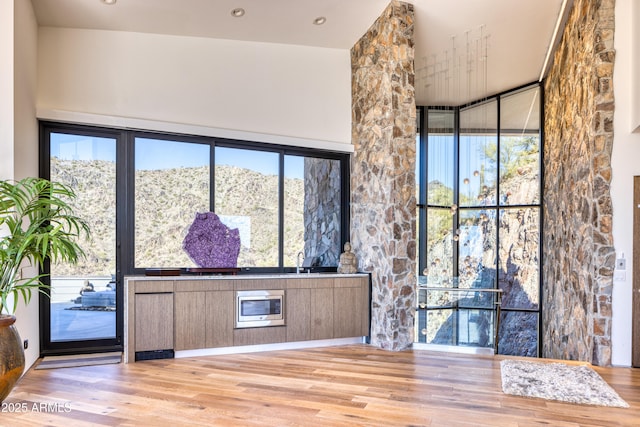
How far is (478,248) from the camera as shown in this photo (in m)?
8.32

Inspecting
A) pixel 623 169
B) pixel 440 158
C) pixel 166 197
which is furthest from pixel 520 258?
pixel 166 197

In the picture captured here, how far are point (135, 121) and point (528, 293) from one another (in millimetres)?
6716

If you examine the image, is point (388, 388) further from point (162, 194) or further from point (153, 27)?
point (153, 27)

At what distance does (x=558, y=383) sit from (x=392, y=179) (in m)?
2.83

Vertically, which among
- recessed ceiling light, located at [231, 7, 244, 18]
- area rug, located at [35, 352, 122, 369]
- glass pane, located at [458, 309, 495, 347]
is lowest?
area rug, located at [35, 352, 122, 369]

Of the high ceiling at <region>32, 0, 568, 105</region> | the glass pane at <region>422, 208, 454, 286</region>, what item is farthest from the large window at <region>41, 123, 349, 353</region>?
the glass pane at <region>422, 208, 454, 286</region>

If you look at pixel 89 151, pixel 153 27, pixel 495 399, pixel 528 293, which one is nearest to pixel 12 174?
pixel 89 151

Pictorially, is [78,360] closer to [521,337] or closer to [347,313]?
[347,313]

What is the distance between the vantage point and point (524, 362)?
4895 mm

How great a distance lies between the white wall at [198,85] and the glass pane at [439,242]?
2.66 m

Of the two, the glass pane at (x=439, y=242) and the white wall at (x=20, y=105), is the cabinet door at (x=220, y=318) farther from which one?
the glass pane at (x=439, y=242)

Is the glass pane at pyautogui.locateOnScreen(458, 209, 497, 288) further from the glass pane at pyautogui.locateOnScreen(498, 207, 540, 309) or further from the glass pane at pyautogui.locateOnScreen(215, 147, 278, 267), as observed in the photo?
the glass pane at pyautogui.locateOnScreen(215, 147, 278, 267)

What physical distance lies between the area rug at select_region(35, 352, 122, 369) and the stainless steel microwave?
1399 millimetres

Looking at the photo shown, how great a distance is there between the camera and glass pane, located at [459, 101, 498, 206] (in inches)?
327
